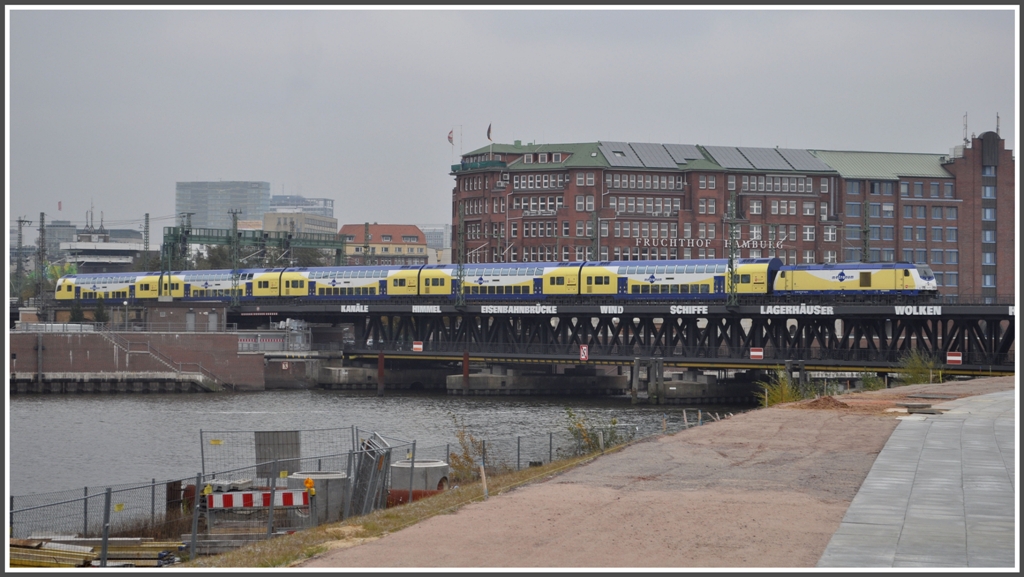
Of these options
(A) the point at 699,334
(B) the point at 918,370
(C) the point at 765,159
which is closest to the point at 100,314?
(A) the point at 699,334

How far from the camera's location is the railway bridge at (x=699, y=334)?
7869 centimetres

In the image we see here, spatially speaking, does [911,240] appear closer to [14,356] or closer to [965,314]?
[965,314]

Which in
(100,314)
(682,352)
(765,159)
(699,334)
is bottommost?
(682,352)

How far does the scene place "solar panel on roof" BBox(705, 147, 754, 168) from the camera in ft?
502

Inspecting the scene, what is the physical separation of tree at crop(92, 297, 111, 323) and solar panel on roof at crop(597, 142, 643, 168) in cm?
6239

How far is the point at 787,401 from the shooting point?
5456 centimetres

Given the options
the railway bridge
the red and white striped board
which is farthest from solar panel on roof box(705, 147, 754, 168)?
the red and white striped board

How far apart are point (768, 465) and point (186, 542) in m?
14.6

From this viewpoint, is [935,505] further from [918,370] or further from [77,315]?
[77,315]

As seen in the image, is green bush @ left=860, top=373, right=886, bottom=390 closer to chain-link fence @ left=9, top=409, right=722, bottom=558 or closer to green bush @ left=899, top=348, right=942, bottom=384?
green bush @ left=899, top=348, right=942, bottom=384

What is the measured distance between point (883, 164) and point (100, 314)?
101 metres

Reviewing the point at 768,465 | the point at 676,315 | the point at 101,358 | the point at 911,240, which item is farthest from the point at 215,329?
the point at 911,240

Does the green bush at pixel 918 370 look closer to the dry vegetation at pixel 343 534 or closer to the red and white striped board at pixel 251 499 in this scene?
the dry vegetation at pixel 343 534

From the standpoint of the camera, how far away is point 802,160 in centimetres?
15838
